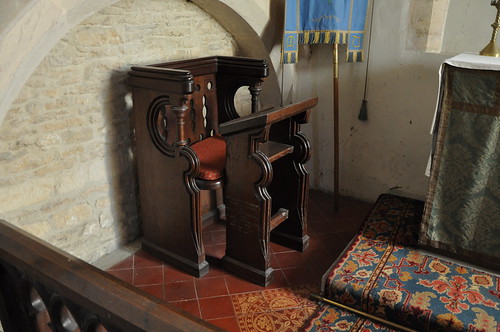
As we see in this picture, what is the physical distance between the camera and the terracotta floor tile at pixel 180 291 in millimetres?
2636

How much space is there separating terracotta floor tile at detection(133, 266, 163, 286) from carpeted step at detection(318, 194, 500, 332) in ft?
3.50

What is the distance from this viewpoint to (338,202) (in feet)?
12.8

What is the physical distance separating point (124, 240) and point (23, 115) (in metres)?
1.20

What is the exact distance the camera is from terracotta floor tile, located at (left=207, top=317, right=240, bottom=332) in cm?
240

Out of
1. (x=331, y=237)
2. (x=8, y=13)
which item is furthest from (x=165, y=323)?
(x=331, y=237)

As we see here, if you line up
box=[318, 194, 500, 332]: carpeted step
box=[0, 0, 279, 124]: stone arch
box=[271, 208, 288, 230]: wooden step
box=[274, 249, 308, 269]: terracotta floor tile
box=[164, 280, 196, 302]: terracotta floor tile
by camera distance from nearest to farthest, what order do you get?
box=[0, 0, 279, 124]: stone arch
box=[318, 194, 500, 332]: carpeted step
box=[164, 280, 196, 302]: terracotta floor tile
box=[271, 208, 288, 230]: wooden step
box=[274, 249, 308, 269]: terracotta floor tile

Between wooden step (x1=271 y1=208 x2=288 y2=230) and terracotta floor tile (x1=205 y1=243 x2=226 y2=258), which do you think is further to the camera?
terracotta floor tile (x1=205 y1=243 x2=226 y2=258)

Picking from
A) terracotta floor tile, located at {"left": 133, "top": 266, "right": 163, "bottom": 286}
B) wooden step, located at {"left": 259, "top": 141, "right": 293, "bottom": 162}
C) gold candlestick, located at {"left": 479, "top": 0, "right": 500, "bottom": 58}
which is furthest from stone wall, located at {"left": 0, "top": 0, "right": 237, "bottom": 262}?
gold candlestick, located at {"left": 479, "top": 0, "right": 500, "bottom": 58}

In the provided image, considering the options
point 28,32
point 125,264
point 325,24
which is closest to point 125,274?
point 125,264

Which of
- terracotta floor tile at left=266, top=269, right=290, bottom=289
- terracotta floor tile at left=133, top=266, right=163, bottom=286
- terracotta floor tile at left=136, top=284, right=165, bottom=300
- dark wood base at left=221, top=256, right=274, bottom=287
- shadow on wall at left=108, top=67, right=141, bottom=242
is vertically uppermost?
shadow on wall at left=108, top=67, right=141, bottom=242

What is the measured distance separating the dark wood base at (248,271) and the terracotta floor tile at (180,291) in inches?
10.5

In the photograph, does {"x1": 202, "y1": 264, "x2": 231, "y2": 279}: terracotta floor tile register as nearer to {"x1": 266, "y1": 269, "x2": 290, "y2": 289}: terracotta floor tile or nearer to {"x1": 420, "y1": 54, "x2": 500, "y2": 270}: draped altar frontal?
{"x1": 266, "y1": 269, "x2": 290, "y2": 289}: terracotta floor tile

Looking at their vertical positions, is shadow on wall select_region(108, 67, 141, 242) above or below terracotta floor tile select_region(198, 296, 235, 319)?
→ above

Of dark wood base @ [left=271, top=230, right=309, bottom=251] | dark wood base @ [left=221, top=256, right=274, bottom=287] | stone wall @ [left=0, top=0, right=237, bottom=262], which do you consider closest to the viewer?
stone wall @ [left=0, top=0, right=237, bottom=262]
